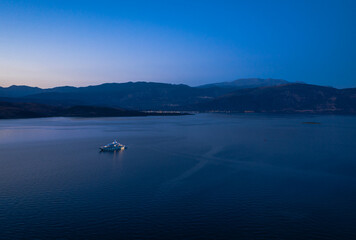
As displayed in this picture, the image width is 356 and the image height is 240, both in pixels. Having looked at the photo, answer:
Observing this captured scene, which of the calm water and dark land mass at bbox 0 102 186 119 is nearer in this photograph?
the calm water

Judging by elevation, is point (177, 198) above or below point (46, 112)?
below

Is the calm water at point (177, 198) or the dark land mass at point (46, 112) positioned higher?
the dark land mass at point (46, 112)

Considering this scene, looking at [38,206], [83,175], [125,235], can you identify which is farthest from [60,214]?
[83,175]

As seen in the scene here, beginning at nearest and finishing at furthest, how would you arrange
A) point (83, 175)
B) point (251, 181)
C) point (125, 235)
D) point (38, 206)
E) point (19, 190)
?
point (125, 235), point (38, 206), point (19, 190), point (251, 181), point (83, 175)

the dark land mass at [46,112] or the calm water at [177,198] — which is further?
the dark land mass at [46,112]

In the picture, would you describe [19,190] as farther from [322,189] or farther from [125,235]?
[322,189]

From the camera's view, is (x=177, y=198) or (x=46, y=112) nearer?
(x=177, y=198)

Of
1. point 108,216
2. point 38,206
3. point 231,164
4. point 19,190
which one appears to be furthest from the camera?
point 231,164

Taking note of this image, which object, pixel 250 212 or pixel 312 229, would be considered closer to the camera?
pixel 312 229

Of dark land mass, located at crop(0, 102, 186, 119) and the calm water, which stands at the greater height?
dark land mass, located at crop(0, 102, 186, 119)
